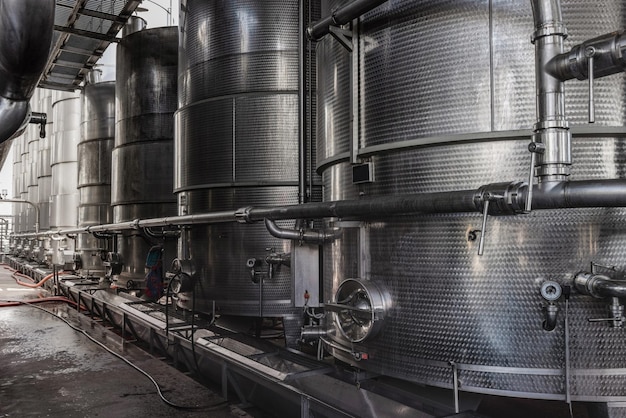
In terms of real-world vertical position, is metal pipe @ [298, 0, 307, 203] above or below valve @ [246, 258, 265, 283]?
above

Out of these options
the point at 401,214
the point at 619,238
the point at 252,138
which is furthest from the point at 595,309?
the point at 252,138

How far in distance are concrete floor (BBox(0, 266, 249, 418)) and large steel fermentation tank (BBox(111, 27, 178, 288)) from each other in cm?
178

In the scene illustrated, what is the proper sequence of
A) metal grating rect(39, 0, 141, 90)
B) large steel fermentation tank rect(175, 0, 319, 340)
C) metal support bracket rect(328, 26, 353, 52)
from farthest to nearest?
metal grating rect(39, 0, 141, 90) < large steel fermentation tank rect(175, 0, 319, 340) < metal support bracket rect(328, 26, 353, 52)

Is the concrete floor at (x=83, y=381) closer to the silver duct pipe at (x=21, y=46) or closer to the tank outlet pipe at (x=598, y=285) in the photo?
the silver duct pipe at (x=21, y=46)

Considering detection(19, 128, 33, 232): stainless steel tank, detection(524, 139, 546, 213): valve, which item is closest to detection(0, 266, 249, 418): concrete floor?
detection(524, 139, 546, 213): valve

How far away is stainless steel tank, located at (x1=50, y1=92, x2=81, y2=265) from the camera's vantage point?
1452cm

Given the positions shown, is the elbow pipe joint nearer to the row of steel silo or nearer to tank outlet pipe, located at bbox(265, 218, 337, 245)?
tank outlet pipe, located at bbox(265, 218, 337, 245)

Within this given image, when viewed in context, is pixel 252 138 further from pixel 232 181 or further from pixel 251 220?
pixel 251 220

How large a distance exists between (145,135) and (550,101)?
793 cm

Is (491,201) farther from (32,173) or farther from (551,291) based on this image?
(32,173)

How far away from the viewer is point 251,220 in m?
5.31

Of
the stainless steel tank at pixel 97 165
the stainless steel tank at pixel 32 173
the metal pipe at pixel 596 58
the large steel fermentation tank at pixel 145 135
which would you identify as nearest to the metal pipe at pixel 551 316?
the metal pipe at pixel 596 58

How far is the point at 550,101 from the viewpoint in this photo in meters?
2.75

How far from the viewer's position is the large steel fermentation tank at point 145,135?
9.33 metres
